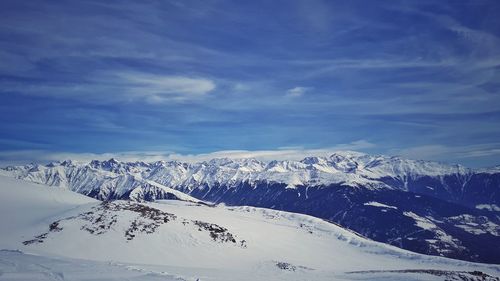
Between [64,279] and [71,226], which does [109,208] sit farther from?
[64,279]

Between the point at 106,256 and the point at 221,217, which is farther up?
the point at 221,217

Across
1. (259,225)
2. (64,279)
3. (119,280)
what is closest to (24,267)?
(64,279)

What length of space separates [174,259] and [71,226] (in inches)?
845

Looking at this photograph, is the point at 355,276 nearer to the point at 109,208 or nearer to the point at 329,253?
the point at 329,253

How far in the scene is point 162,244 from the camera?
77.9 m

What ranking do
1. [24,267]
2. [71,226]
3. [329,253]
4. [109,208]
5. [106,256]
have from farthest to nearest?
[329,253]
[109,208]
[71,226]
[106,256]
[24,267]

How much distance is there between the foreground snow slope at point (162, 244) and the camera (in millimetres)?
65312

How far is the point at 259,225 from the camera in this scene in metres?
123

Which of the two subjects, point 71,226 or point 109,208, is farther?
point 109,208

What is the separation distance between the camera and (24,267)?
39.6 metres

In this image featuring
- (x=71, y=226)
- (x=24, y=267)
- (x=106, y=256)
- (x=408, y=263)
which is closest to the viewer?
(x=24, y=267)

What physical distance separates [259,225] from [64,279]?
9156 cm

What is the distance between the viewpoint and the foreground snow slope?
214ft

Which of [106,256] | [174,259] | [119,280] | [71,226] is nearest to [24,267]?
[119,280]
